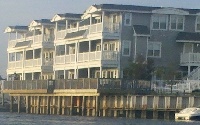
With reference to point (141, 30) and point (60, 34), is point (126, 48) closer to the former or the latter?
point (141, 30)

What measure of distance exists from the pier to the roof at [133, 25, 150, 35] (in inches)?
364

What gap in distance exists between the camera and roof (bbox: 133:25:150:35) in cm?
9369

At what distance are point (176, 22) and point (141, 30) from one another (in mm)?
4543

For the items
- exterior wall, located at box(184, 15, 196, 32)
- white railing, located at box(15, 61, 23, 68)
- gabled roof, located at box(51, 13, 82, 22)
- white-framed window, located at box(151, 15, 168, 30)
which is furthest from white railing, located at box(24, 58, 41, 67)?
exterior wall, located at box(184, 15, 196, 32)

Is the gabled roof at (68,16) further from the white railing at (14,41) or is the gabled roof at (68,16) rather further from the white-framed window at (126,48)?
the white-framed window at (126,48)

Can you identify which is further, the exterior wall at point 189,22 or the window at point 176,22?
the exterior wall at point 189,22

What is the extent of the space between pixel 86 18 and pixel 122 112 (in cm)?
2070

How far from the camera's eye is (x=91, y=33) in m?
95.7

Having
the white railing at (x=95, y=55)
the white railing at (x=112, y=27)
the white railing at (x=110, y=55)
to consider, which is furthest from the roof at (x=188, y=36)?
the white railing at (x=95, y=55)

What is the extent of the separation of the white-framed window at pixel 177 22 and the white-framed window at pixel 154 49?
8.35 feet

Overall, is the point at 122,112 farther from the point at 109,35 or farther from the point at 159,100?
the point at 109,35

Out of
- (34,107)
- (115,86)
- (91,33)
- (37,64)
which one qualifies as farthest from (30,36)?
(115,86)

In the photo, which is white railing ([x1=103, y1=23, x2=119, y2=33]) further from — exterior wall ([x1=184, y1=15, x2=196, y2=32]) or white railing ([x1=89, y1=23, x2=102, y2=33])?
exterior wall ([x1=184, y1=15, x2=196, y2=32])

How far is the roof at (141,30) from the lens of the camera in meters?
93.7
